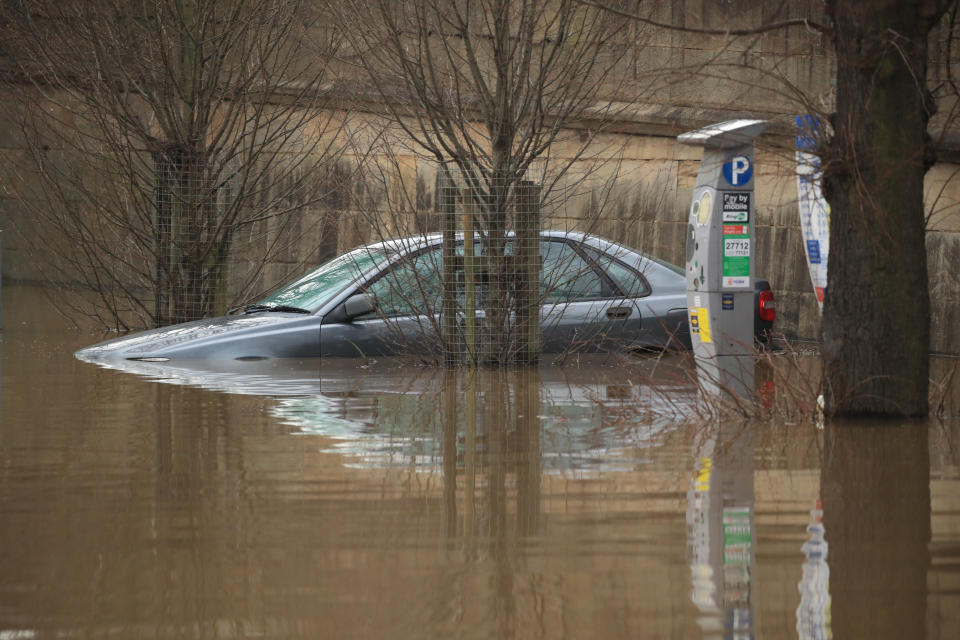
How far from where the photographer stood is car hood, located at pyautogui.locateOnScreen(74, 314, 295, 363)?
11477 millimetres

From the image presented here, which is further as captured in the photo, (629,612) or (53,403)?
(53,403)

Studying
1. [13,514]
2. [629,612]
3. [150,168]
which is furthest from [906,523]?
[150,168]

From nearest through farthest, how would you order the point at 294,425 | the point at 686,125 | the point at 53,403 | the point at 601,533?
the point at 601,533
the point at 294,425
the point at 53,403
the point at 686,125

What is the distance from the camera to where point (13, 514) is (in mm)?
5457

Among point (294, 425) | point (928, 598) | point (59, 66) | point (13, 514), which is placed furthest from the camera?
point (59, 66)

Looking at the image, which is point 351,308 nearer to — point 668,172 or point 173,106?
point 173,106

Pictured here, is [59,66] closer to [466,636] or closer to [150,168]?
[150,168]

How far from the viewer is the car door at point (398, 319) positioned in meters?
11.3

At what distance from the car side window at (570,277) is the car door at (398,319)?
0.92 meters

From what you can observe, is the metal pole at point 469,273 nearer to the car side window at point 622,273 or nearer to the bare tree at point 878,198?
the car side window at point 622,273

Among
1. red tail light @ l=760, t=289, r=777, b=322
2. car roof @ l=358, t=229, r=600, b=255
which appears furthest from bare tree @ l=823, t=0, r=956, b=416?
car roof @ l=358, t=229, r=600, b=255

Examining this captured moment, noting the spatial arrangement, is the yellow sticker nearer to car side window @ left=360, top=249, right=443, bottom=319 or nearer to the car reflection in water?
the car reflection in water

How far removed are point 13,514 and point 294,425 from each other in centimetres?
251

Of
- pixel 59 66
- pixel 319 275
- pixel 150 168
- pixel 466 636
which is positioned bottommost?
pixel 466 636
